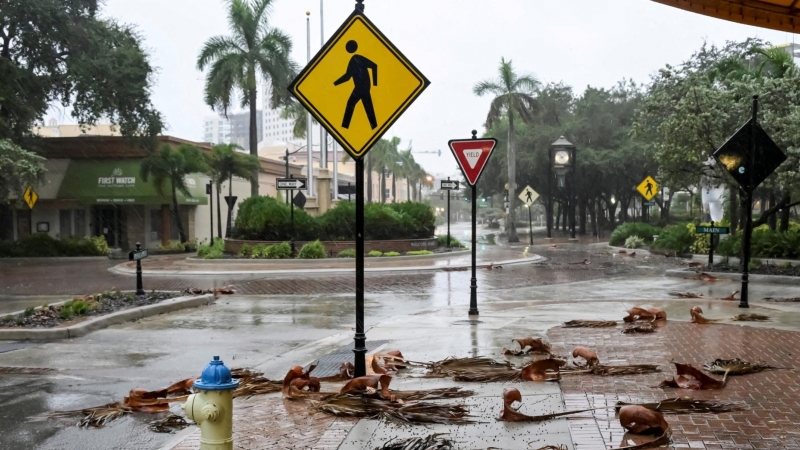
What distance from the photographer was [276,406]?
686cm

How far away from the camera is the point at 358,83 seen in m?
6.59

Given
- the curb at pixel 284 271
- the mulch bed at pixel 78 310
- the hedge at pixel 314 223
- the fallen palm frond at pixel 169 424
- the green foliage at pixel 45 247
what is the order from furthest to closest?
the green foliage at pixel 45 247 → the hedge at pixel 314 223 → the curb at pixel 284 271 → the mulch bed at pixel 78 310 → the fallen palm frond at pixel 169 424

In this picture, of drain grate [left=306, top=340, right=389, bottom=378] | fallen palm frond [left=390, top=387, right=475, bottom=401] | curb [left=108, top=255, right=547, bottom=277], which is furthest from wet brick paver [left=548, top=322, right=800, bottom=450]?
curb [left=108, top=255, right=547, bottom=277]

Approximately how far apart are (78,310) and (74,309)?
0.07 meters

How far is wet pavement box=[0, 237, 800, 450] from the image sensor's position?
5.84m

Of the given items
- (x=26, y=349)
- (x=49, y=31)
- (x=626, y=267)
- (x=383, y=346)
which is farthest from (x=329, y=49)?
(x=49, y=31)

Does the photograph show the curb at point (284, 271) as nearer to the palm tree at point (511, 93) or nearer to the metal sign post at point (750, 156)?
the metal sign post at point (750, 156)

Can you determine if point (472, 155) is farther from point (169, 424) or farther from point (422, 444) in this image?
point (422, 444)

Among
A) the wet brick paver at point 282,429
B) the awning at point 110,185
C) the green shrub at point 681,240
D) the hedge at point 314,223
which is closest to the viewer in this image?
the wet brick paver at point 282,429

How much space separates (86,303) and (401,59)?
889 cm

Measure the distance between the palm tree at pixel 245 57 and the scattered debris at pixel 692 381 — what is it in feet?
124

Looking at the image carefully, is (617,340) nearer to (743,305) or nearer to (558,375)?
(558,375)

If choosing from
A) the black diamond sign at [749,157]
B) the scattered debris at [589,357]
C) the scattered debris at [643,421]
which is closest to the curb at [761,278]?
the black diamond sign at [749,157]

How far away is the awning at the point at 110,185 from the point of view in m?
42.7
